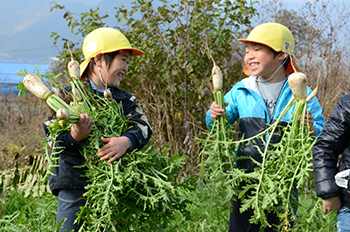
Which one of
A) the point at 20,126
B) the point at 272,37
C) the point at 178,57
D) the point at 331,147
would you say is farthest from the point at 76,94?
the point at 20,126

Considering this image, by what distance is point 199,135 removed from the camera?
14.0 feet

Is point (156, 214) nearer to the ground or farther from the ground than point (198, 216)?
farther from the ground

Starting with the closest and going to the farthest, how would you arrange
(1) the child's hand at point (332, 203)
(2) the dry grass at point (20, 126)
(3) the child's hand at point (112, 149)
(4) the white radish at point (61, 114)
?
(4) the white radish at point (61, 114), (1) the child's hand at point (332, 203), (3) the child's hand at point (112, 149), (2) the dry grass at point (20, 126)

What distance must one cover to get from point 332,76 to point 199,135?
2206 mm

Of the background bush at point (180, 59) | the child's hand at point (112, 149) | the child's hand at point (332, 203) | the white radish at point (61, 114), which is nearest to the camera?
the white radish at point (61, 114)

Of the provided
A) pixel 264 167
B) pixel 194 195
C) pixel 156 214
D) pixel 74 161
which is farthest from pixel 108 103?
pixel 194 195

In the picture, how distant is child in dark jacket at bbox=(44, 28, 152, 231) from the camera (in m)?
1.92

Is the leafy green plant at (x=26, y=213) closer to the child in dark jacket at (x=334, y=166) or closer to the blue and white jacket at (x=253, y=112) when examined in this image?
the blue and white jacket at (x=253, y=112)

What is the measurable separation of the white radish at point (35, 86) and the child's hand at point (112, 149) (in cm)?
40

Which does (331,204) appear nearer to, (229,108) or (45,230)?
(229,108)

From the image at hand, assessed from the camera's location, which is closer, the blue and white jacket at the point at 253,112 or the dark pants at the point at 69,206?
the dark pants at the point at 69,206

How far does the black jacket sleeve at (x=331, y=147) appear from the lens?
1.82 meters

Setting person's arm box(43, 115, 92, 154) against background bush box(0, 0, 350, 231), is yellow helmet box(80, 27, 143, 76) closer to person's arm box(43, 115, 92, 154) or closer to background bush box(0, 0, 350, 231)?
person's arm box(43, 115, 92, 154)

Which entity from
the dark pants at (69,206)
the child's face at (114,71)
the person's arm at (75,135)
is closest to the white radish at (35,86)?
the person's arm at (75,135)
